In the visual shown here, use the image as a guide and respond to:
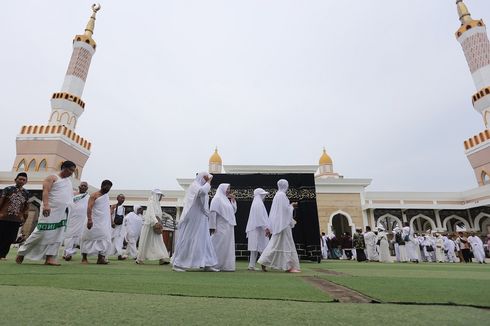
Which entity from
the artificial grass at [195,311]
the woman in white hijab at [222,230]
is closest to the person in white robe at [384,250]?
the woman in white hijab at [222,230]

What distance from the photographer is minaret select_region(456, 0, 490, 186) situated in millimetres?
17047

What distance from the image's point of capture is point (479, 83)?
17.5 m

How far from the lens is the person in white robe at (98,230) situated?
15.7 ft

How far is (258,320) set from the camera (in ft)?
4.38

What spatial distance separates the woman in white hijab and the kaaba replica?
4.12 meters

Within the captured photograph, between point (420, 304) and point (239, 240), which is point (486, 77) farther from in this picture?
point (420, 304)

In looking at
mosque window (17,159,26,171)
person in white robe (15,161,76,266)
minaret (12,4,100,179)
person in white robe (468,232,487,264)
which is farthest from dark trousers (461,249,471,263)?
mosque window (17,159,26,171)

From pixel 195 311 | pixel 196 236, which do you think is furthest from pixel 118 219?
pixel 195 311

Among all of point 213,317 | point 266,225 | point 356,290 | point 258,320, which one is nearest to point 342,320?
point 258,320

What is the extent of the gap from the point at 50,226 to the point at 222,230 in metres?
2.36

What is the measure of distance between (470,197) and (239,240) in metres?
16.0

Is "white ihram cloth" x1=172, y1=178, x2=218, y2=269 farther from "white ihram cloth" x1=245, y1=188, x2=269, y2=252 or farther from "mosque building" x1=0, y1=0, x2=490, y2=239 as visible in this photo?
"mosque building" x1=0, y1=0, x2=490, y2=239

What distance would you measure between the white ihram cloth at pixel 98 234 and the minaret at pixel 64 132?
42.1 feet

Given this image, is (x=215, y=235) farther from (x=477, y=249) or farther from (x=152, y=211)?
(x=477, y=249)
